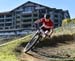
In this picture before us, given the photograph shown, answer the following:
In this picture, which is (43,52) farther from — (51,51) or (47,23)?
(47,23)

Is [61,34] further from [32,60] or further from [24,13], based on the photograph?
[24,13]

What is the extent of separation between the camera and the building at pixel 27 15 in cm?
8694

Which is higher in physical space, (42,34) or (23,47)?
(42,34)

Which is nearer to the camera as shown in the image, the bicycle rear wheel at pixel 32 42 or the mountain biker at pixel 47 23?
the mountain biker at pixel 47 23

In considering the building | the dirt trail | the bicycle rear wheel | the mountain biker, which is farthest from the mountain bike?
the building

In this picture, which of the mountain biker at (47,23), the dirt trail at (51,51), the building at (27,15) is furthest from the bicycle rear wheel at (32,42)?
the building at (27,15)

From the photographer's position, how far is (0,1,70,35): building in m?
86.9

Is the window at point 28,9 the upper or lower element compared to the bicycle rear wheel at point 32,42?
lower

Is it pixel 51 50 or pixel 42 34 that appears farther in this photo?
pixel 51 50

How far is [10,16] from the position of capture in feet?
316

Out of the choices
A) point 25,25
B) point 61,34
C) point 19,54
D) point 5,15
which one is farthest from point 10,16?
point 19,54

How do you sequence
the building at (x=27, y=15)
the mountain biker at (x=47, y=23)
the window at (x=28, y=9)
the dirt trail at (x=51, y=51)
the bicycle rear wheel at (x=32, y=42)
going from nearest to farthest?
1. the dirt trail at (x=51, y=51)
2. the mountain biker at (x=47, y=23)
3. the bicycle rear wheel at (x=32, y=42)
4. the building at (x=27, y=15)
5. the window at (x=28, y=9)

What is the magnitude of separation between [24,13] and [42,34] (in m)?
76.5

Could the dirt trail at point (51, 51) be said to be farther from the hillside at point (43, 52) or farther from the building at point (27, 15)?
the building at point (27, 15)
